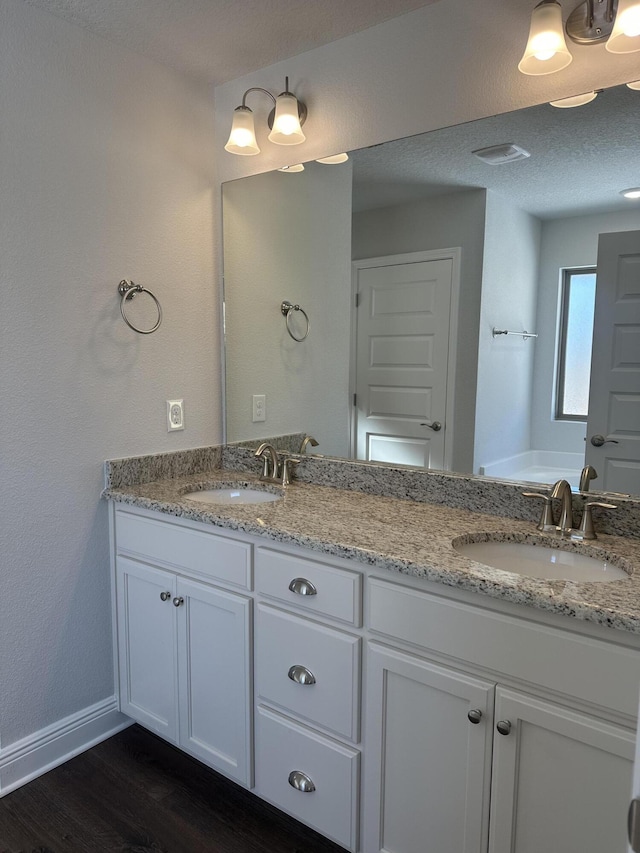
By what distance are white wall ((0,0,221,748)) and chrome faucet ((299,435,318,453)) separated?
0.48 metres

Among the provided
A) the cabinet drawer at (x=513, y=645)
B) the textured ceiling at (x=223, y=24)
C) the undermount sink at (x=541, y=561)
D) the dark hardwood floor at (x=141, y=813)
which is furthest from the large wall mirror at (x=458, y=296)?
the dark hardwood floor at (x=141, y=813)

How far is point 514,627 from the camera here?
115cm

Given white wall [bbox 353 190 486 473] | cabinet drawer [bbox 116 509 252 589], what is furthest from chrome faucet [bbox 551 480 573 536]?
cabinet drawer [bbox 116 509 252 589]

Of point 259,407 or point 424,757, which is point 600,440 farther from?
point 259,407

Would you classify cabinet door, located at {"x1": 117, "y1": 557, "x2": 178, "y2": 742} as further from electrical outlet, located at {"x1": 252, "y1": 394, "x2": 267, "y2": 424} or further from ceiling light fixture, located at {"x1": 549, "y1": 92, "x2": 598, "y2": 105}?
ceiling light fixture, located at {"x1": 549, "y1": 92, "x2": 598, "y2": 105}

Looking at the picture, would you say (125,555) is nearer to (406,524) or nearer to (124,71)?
(406,524)

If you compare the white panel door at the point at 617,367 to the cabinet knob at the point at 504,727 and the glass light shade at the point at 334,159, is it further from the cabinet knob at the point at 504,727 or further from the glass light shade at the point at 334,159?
the glass light shade at the point at 334,159

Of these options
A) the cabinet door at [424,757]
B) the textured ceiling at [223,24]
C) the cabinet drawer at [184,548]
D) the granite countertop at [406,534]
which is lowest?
the cabinet door at [424,757]

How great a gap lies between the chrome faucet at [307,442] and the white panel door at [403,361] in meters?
0.19

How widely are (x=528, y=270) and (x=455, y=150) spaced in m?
0.43

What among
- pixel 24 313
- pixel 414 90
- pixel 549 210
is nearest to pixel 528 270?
pixel 549 210

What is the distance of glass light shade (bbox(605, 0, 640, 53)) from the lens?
131cm

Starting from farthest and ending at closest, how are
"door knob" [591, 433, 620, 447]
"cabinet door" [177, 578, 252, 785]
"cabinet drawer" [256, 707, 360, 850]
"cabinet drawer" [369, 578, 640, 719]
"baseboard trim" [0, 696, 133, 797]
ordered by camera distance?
"baseboard trim" [0, 696, 133, 797]
"cabinet door" [177, 578, 252, 785]
"door knob" [591, 433, 620, 447]
"cabinet drawer" [256, 707, 360, 850]
"cabinet drawer" [369, 578, 640, 719]

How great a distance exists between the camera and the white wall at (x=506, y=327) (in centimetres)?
162
